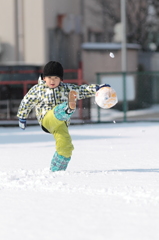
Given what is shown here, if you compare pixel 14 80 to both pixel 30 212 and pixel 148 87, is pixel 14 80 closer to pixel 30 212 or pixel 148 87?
pixel 148 87

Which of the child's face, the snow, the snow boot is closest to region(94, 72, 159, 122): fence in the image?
the snow

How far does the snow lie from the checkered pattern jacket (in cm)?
76

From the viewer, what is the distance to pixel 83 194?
5.91 meters

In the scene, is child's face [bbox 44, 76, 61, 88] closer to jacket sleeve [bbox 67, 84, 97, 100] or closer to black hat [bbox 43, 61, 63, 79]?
black hat [bbox 43, 61, 63, 79]

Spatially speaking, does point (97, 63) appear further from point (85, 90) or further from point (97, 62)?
point (85, 90)

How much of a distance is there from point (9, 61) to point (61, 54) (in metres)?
2.32

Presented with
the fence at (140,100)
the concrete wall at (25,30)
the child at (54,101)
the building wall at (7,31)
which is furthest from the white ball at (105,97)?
Answer: the building wall at (7,31)

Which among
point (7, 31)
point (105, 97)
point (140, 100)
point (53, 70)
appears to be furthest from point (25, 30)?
point (105, 97)

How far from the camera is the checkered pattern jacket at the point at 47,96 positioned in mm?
7098

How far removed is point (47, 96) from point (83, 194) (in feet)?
5.22

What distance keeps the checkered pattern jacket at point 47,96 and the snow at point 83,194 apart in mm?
756

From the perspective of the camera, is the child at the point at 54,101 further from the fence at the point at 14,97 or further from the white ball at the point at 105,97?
the fence at the point at 14,97

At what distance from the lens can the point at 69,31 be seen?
23062 millimetres

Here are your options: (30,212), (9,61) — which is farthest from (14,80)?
(30,212)
